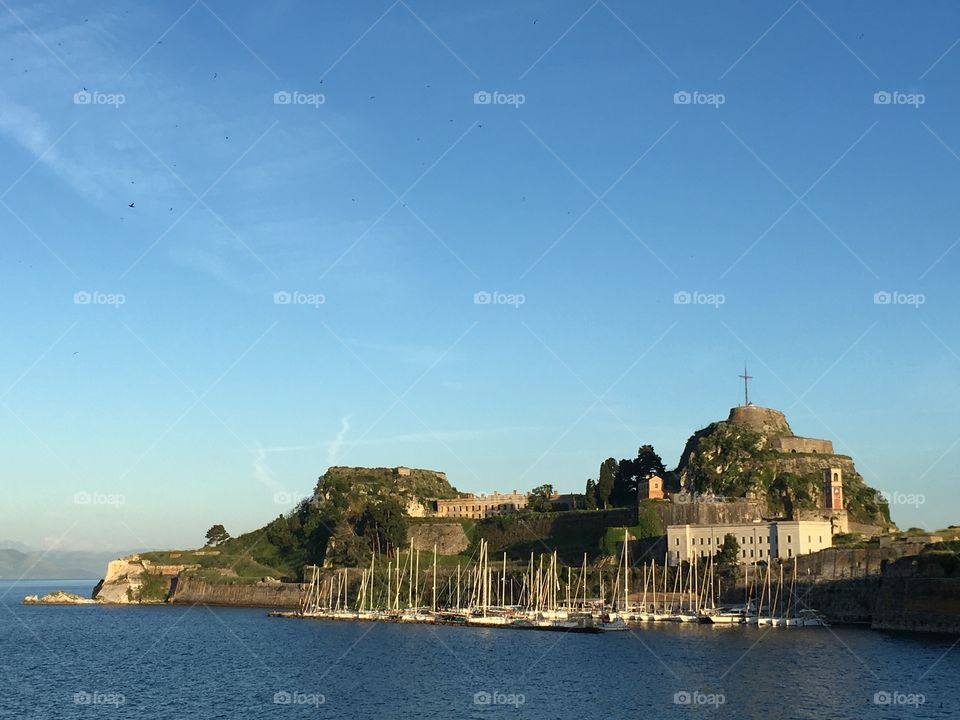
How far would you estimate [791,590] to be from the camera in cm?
9050

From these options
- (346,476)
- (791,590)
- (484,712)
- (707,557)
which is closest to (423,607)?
(707,557)

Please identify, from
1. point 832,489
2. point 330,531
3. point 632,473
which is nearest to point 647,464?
point 632,473

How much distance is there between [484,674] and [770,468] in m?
63.1

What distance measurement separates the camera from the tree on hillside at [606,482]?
4838 inches

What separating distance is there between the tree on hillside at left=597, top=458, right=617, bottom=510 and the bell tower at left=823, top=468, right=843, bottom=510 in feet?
75.4

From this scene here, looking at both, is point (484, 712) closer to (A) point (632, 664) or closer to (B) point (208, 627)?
(A) point (632, 664)

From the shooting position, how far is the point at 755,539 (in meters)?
99.4

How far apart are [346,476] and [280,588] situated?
2624 centimetres

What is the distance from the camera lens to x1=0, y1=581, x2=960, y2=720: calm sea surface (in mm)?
49656

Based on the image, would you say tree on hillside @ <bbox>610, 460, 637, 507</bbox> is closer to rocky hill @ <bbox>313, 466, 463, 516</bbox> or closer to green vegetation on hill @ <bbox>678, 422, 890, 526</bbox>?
green vegetation on hill @ <bbox>678, 422, 890, 526</bbox>

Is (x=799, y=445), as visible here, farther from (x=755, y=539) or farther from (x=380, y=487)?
(x=380, y=487)

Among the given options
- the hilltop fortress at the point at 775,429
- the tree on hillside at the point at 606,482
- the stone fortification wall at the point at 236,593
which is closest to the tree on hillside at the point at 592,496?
the tree on hillside at the point at 606,482

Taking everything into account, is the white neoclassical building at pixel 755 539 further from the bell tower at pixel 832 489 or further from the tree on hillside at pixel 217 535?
the tree on hillside at pixel 217 535

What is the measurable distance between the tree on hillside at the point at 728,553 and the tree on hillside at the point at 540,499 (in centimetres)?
3329
